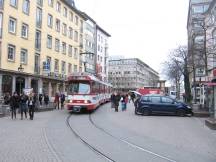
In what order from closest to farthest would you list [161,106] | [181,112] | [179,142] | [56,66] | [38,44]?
[179,142]
[181,112]
[161,106]
[38,44]
[56,66]

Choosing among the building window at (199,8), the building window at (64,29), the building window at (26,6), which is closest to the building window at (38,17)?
the building window at (26,6)

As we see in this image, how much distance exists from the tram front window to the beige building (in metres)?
13.5

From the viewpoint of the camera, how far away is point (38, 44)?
48.0 metres

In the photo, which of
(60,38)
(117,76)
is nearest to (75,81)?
(60,38)

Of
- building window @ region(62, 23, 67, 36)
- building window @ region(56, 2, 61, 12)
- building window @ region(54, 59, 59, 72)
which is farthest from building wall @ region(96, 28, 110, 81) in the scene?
building window @ region(56, 2, 61, 12)

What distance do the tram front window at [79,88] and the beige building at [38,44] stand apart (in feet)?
44.3

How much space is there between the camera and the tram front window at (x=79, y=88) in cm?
2700

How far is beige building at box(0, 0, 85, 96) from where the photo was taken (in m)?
39.8

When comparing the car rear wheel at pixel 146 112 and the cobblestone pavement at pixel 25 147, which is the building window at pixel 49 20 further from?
the cobblestone pavement at pixel 25 147

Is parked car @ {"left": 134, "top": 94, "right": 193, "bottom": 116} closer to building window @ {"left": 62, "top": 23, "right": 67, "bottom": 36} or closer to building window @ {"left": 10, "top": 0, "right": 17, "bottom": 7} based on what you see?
building window @ {"left": 10, "top": 0, "right": 17, "bottom": 7}

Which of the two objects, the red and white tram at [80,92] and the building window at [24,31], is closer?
the red and white tram at [80,92]

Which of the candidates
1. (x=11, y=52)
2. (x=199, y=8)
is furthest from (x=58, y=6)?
(x=199, y=8)

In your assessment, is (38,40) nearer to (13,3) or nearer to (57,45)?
(57,45)

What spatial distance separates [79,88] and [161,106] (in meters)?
6.37
